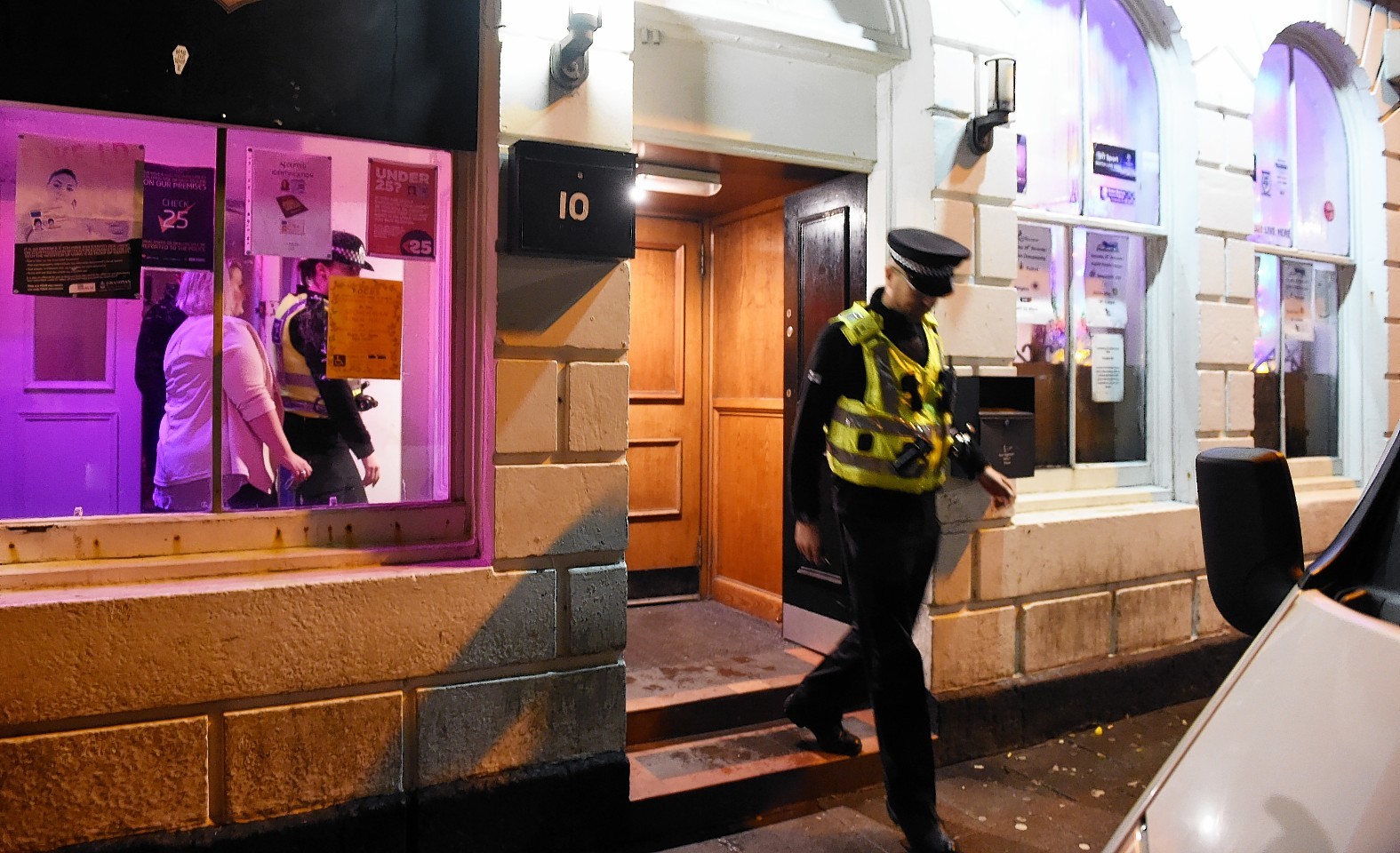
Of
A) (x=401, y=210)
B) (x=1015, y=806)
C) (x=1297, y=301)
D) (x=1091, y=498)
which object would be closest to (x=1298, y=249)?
(x=1297, y=301)

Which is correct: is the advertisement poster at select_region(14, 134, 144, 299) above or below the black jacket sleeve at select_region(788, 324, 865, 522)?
above

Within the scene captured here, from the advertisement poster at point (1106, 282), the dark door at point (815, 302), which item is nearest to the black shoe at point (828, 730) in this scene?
the dark door at point (815, 302)

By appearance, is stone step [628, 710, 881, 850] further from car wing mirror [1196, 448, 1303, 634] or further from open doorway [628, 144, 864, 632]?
car wing mirror [1196, 448, 1303, 634]

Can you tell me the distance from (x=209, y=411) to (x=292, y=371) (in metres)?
0.30

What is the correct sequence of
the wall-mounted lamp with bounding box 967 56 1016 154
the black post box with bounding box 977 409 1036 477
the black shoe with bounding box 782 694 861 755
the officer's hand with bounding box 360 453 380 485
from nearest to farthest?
the officer's hand with bounding box 360 453 380 485 → the black shoe with bounding box 782 694 861 755 → the wall-mounted lamp with bounding box 967 56 1016 154 → the black post box with bounding box 977 409 1036 477

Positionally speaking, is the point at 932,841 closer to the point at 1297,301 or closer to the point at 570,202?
the point at 570,202

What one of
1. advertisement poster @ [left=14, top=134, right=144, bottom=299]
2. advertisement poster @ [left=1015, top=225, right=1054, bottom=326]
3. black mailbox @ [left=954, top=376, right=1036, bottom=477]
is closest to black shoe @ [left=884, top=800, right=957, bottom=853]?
black mailbox @ [left=954, top=376, right=1036, bottom=477]

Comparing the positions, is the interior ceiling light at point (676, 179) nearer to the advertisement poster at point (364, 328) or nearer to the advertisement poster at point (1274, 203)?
the advertisement poster at point (364, 328)

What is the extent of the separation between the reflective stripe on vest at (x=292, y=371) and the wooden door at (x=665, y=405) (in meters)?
2.75

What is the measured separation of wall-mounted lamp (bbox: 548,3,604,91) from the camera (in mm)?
3139

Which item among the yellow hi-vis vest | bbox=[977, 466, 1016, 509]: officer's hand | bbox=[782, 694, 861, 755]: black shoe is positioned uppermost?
the yellow hi-vis vest

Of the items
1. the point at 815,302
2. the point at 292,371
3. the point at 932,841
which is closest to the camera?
the point at 932,841

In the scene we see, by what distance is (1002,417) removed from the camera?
4469 mm

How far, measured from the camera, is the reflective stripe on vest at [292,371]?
3.24 meters
